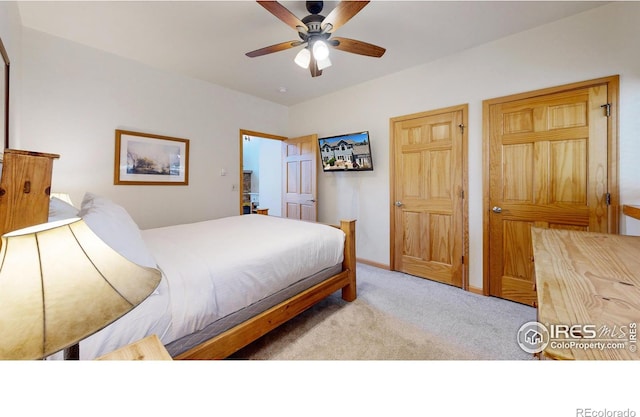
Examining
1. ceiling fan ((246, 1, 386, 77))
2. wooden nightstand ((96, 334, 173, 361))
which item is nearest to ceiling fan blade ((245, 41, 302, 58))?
ceiling fan ((246, 1, 386, 77))

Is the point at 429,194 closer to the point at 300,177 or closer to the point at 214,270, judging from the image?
the point at 300,177

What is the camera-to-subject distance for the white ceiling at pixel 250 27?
6.60 feet

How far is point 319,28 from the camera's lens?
6.33ft

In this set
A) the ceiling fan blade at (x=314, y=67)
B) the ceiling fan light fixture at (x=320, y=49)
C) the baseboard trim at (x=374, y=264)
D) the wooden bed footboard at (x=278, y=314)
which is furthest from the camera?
the baseboard trim at (x=374, y=264)

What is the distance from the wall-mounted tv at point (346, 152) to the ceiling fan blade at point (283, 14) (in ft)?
5.65

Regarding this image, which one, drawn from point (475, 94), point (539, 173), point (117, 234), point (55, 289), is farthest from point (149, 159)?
point (539, 173)

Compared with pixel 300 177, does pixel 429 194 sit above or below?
below

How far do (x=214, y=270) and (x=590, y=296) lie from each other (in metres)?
1.50

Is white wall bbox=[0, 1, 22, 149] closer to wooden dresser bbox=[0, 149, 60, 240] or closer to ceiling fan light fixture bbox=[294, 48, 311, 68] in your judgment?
wooden dresser bbox=[0, 149, 60, 240]
